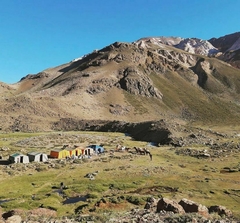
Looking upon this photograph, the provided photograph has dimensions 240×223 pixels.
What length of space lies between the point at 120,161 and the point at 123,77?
443ft

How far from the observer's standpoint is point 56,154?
63.3 m

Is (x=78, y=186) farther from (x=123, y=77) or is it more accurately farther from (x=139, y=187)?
(x=123, y=77)

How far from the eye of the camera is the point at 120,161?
60.3m

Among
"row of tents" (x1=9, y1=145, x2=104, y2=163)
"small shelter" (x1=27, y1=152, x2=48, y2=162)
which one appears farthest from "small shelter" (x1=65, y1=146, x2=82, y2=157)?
"small shelter" (x1=27, y1=152, x2=48, y2=162)

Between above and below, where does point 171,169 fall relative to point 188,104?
below

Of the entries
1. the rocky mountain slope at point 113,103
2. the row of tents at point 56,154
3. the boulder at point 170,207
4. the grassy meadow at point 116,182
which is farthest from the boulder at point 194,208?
the rocky mountain slope at point 113,103

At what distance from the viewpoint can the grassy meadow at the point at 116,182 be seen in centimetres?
3372

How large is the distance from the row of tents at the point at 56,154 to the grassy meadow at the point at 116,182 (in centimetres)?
256

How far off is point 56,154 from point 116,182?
23839 mm

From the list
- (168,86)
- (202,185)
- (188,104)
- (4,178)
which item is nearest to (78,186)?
(4,178)

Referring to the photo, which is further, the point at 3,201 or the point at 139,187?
the point at 139,187

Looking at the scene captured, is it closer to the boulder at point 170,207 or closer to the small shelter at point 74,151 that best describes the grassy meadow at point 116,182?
the boulder at point 170,207

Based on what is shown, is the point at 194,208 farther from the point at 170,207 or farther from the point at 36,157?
the point at 36,157

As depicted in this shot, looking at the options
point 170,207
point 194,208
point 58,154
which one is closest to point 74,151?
point 58,154
